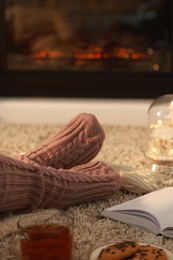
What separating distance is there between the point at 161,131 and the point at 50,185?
0.58 metres

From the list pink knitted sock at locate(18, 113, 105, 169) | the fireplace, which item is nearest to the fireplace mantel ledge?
the fireplace

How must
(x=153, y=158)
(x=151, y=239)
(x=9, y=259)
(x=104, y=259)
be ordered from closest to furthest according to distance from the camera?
1. (x=104, y=259)
2. (x=9, y=259)
3. (x=151, y=239)
4. (x=153, y=158)

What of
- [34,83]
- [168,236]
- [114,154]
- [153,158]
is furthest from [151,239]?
[34,83]

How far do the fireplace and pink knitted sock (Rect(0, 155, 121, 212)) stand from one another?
55.9 inches

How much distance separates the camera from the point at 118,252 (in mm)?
1083

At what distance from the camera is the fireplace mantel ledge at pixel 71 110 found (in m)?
2.87

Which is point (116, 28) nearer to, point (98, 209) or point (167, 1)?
point (167, 1)

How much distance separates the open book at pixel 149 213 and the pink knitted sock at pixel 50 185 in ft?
0.31

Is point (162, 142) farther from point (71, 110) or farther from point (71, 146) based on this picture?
point (71, 110)

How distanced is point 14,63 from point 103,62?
393mm

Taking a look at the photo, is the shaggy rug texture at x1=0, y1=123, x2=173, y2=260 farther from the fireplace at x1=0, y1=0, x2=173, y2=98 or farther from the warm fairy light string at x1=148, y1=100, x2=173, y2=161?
the fireplace at x1=0, y1=0, x2=173, y2=98

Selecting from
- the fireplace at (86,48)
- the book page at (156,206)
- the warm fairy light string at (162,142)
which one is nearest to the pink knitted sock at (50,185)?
the book page at (156,206)

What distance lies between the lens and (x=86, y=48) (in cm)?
307

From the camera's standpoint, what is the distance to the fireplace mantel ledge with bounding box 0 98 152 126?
9.42 ft
